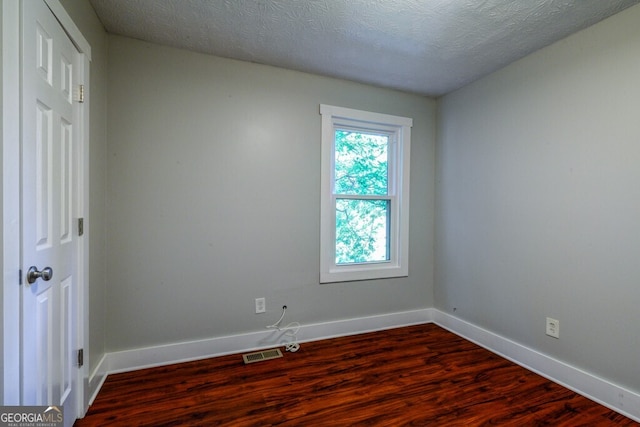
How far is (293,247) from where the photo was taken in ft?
8.73

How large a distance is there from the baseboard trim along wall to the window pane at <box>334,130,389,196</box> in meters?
1.28

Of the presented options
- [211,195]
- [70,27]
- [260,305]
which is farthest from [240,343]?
[70,27]

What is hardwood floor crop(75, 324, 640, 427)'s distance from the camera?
170 centimetres

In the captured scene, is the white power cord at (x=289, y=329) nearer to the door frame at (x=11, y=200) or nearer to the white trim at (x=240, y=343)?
the white trim at (x=240, y=343)

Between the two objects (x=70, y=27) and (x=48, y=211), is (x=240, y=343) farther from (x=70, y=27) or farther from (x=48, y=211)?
Answer: (x=70, y=27)

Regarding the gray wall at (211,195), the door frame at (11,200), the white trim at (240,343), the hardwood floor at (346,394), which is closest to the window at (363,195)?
the gray wall at (211,195)

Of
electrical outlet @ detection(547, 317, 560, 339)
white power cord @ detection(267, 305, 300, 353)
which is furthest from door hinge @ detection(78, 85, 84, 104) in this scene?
electrical outlet @ detection(547, 317, 560, 339)

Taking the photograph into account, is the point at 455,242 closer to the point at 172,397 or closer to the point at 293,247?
the point at 293,247

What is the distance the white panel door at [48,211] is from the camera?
1.15 m

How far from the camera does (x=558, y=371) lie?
2098 mm

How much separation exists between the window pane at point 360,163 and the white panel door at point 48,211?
1.98 metres

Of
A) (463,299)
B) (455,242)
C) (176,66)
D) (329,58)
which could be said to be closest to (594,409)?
(463,299)

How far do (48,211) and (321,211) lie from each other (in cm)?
186

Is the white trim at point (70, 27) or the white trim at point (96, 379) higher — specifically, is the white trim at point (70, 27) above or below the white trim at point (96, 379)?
above
